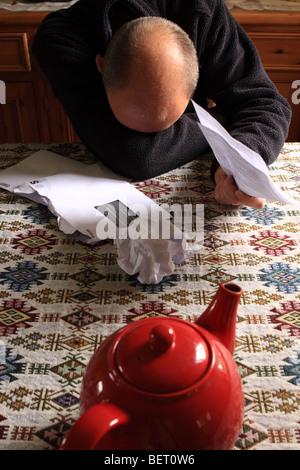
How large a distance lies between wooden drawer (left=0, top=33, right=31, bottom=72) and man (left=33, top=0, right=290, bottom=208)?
2.28 ft

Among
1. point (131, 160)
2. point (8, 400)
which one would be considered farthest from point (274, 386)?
point (131, 160)

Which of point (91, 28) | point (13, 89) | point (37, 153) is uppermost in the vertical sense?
point (91, 28)

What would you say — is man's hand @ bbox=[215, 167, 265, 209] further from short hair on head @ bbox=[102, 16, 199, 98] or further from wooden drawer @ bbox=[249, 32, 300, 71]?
wooden drawer @ bbox=[249, 32, 300, 71]

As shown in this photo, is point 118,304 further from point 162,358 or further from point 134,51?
point 134,51

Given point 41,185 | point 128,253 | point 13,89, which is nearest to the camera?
point 128,253

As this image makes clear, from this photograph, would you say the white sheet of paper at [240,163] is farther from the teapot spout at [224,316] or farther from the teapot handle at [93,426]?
the teapot handle at [93,426]

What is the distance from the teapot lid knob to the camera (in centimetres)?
40

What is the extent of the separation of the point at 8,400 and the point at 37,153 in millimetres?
698

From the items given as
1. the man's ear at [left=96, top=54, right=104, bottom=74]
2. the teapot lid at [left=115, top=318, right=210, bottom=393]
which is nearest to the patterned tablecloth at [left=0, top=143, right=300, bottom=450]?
the teapot lid at [left=115, top=318, right=210, bottom=393]

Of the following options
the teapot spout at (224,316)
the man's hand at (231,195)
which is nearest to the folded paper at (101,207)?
the man's hand at (231,195)

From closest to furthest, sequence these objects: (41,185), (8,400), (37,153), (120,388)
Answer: (120,388) → (8,400) → (41,185) → (37,153)

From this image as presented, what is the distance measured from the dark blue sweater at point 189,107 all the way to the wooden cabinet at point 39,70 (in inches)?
26.8

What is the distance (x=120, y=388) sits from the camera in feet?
1.29
